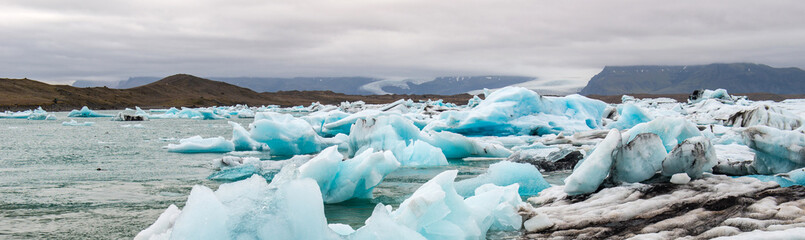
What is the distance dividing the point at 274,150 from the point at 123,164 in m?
2.79

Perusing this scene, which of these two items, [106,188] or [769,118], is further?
[769,118]

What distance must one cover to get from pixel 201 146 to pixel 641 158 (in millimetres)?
8364

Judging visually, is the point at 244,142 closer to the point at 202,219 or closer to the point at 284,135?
the point at 284,135

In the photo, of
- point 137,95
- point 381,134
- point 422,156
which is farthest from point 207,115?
point 137,95

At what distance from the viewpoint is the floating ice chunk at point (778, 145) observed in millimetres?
5277

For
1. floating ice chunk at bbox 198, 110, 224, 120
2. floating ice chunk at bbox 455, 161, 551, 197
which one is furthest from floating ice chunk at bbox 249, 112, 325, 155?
floating ice chunk at bbox 198, 110, 224, 120

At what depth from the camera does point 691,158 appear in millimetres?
4793

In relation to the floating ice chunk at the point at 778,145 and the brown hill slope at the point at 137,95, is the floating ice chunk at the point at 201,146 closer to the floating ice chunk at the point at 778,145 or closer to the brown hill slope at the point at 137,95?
the floating ice chunk at the point at 778,145

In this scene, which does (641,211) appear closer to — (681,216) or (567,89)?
(681,216)

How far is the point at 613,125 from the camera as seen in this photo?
1645 cm

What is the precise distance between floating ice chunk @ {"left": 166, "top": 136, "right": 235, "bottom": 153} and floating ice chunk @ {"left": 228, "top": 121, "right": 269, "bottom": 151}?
0.12 meters

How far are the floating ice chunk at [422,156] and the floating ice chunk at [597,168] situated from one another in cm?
420

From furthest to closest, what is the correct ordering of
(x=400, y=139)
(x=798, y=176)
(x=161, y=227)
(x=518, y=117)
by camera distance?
(x=518, y=117) → (x=400, y=139) → (x=798, y=176) → (x=161, y=227)

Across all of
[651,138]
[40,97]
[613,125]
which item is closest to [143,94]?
[40,97]
